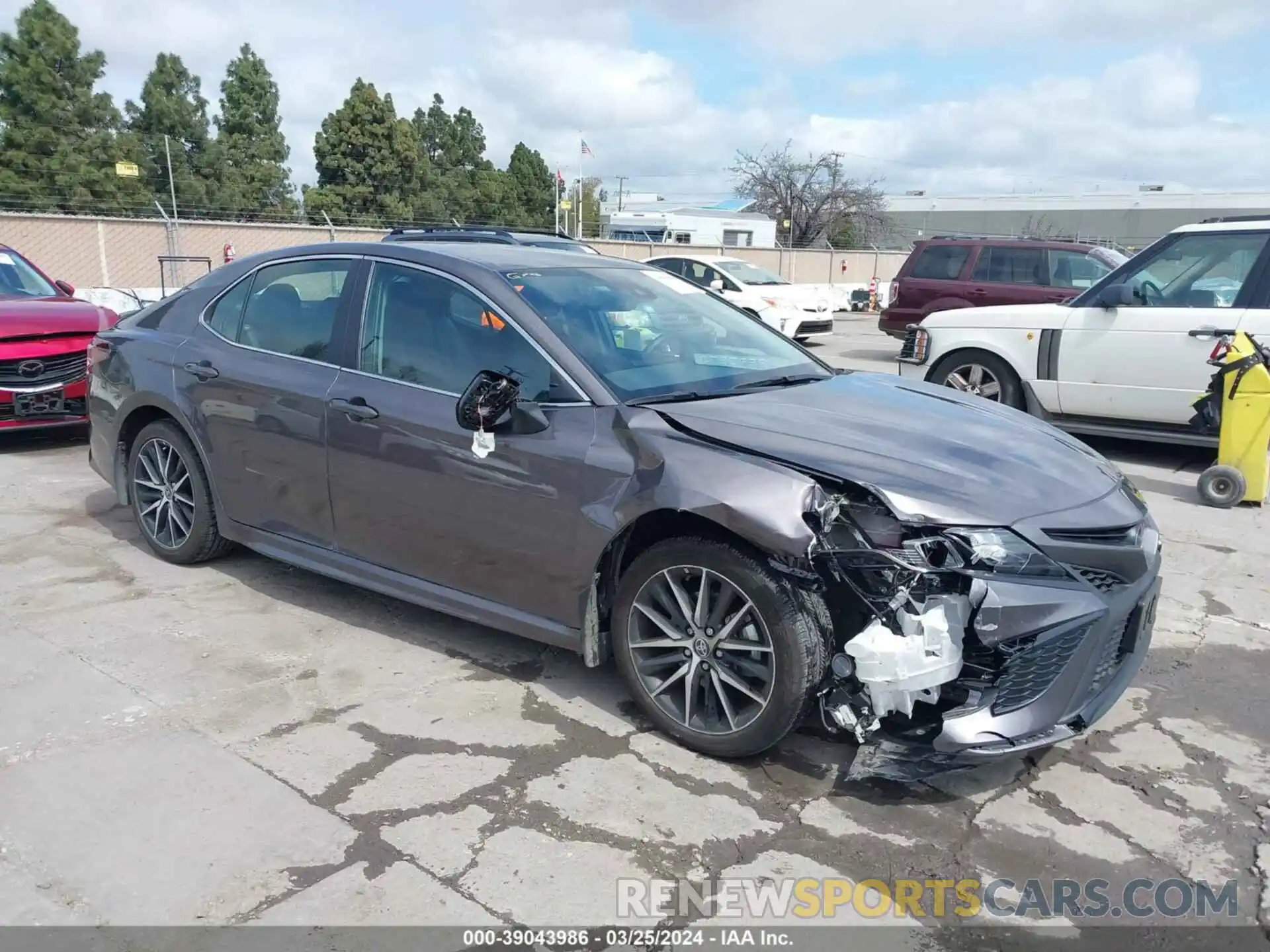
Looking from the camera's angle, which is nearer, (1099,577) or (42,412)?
(1099,577)

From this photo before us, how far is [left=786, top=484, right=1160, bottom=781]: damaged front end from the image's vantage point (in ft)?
9.84

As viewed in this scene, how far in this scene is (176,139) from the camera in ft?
111

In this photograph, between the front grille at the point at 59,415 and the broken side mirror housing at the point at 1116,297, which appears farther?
the broken side mirror housing at the point at 1116,297

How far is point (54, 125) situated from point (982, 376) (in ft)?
102

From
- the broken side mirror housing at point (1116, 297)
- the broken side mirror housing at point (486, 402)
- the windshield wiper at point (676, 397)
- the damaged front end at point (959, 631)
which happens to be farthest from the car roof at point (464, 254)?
the broken side mirror housing at point (1116, 297)

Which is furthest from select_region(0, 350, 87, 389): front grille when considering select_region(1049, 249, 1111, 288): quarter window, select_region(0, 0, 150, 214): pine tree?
select_region(0, 0, 150, 214): pine tree

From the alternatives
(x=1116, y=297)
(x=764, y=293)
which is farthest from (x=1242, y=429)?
(x=764, y=293)

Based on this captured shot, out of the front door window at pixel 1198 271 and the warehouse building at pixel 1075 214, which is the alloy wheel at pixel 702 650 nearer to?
the front door window at pixel 1198 271

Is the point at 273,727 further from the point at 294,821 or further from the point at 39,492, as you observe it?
the point at 39,492

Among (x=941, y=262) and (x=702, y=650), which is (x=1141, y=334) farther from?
(x=941, y=262)

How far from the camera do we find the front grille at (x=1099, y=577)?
10.3ft

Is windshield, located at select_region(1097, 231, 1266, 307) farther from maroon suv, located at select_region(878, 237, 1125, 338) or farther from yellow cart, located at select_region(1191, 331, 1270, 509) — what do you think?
maroon suv, located at select_region(878, 237, 1125, 338)

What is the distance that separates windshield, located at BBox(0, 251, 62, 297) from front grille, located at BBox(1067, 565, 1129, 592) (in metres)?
9.02

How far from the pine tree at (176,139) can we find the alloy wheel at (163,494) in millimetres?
30305
